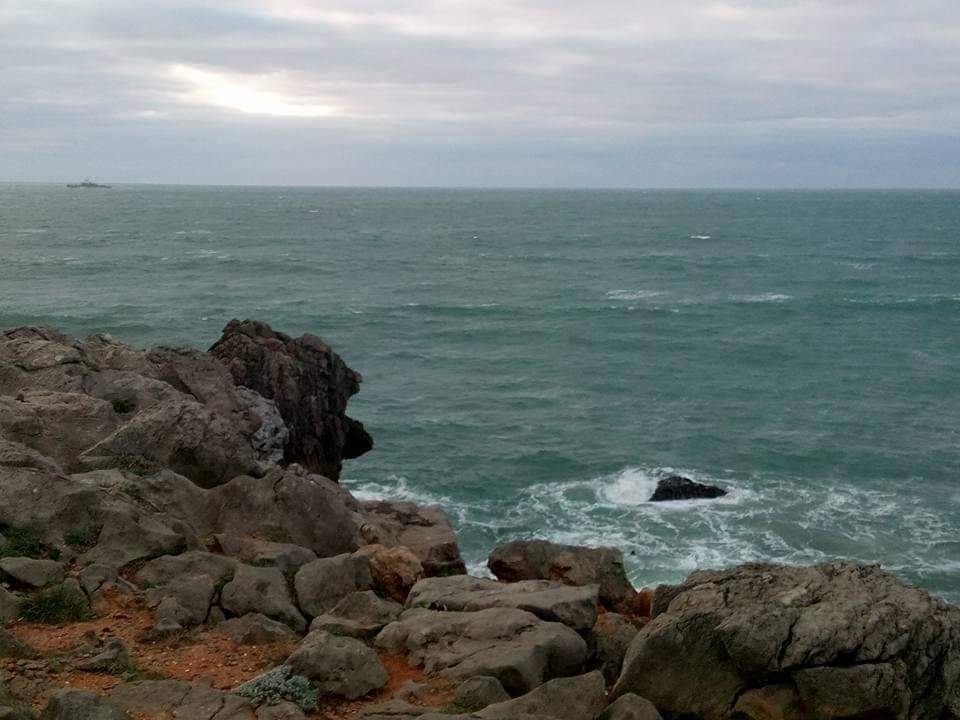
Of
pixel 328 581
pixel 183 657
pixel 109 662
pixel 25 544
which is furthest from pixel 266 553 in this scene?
pixel 109 662

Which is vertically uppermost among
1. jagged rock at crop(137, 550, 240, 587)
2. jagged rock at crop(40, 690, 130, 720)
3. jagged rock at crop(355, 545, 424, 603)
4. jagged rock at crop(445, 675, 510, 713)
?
jagged rock at crop(40, 690, 130, 720)

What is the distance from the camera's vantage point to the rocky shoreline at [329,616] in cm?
1258

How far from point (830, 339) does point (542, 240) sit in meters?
88.9

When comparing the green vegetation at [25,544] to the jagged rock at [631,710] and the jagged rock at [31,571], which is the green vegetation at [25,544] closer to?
the jagged rock at [31,571]

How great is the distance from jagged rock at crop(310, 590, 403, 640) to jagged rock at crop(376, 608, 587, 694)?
32 centimetres

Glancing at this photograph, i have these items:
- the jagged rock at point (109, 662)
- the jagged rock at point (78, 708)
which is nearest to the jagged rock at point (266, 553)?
the jagged rock at point (109, 662)

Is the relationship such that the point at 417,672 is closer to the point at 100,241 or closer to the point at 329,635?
the point at 329,635

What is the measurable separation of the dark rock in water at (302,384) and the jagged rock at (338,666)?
1951cm

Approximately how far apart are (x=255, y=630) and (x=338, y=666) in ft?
6.87

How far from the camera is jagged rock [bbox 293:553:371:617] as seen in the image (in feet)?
53.0

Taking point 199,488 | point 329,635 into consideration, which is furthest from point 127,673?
point 199,488

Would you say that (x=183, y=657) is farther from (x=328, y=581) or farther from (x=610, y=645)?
(x=610, y=645)

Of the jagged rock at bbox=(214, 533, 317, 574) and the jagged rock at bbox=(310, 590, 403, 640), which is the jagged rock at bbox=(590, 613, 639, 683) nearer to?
the jagged rock at bbox=(310, 590, 403, 640)

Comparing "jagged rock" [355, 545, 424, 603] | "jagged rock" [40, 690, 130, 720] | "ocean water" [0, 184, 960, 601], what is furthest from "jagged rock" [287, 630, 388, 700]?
"ocean water" [0, 184, 960, 601]
